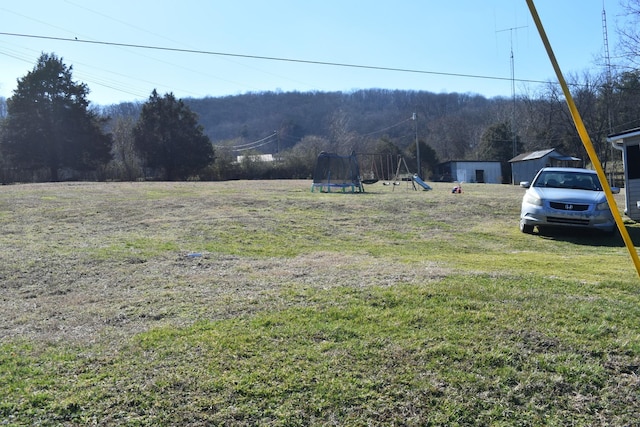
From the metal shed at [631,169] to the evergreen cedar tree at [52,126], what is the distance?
39523mm

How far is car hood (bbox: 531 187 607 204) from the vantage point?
1085 cm

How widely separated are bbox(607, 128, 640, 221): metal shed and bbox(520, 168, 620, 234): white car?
253cm

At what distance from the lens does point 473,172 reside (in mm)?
55781

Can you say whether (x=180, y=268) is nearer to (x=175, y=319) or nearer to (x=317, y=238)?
Result: (x=175, y=319)

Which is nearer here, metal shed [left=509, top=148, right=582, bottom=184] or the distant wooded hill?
metal shed [left=509, top=148, right=582, bottom=184]

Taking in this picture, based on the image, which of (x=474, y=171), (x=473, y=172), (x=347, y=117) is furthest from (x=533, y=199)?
(x=347, y=117)

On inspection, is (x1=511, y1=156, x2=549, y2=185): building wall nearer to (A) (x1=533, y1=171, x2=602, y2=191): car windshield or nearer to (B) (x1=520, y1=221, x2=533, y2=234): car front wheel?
(A) (x1=533, y1=171, x2=602, y2=191): car windshield

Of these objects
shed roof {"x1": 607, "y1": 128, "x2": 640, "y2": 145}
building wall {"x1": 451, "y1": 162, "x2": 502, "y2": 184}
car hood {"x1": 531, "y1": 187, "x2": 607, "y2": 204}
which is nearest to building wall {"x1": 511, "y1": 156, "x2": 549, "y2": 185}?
building wall {"x1": 451, "y1": 162, "x2": 502, "y2": 184}

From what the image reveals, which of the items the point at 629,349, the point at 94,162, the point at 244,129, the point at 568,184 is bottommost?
the point at 629,349

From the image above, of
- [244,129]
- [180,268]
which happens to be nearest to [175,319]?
[180,268]

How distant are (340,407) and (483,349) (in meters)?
1.27

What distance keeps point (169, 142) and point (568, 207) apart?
3861cm

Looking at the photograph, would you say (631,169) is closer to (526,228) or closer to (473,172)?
(526,228)

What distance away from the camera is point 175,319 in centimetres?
431
